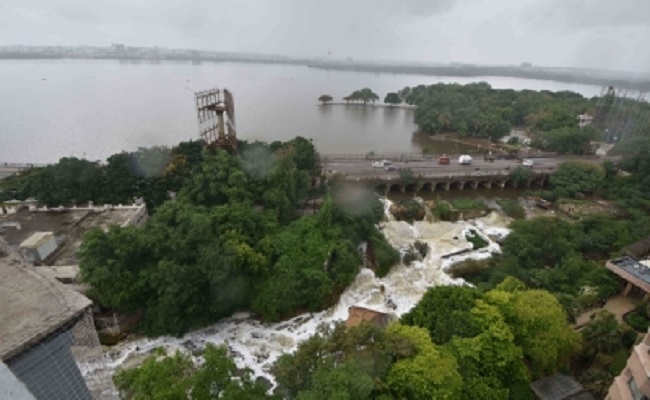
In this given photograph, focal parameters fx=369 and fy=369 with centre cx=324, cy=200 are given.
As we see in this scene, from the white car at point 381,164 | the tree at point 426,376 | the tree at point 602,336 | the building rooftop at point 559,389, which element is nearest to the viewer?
the tree at point 426,376

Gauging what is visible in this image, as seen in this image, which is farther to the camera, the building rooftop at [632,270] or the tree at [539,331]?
the building rooftop at [632,270]

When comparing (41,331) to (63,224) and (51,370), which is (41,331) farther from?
(63,224)

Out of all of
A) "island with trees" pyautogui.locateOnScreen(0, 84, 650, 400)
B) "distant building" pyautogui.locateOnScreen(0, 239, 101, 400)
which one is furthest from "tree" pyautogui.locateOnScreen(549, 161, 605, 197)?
"distant building" pyautogui.locateOnScreen(0, 239, 101, 400)

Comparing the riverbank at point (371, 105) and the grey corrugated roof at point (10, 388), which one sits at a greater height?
the grey corrugated roof at point (10, 388)

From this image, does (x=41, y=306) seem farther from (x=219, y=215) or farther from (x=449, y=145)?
(x=449, y=145)

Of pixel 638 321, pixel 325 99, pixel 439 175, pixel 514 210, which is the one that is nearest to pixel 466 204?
pixel 514 210

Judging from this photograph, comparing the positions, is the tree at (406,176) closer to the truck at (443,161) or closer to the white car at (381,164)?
the white car at (381,164)

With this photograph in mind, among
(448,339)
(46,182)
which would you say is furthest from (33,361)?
(46,182)

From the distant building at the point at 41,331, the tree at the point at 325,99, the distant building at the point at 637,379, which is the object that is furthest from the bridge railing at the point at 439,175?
the tree at the point at 325,99
